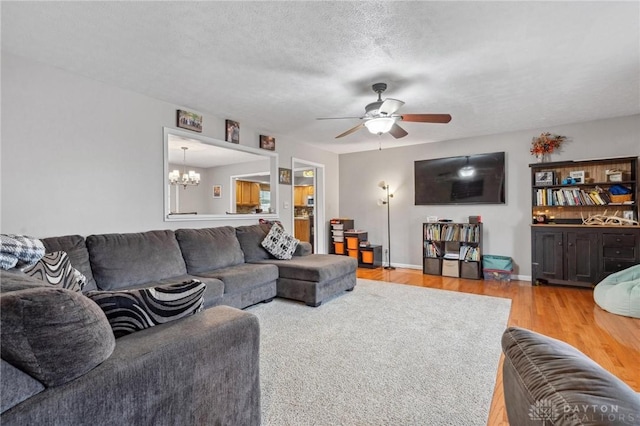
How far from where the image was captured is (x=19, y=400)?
790mm

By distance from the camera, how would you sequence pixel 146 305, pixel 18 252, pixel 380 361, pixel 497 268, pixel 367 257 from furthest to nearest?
pixel 367 257 → pixel 497 268 → pixel 380 361 → pixel 18 252 → pixel 146 305

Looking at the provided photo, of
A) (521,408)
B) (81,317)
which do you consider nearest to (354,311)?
(521,408)

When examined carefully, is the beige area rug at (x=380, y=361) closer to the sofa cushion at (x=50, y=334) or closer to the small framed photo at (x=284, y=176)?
the sofa cushion at (x=50, y=334)

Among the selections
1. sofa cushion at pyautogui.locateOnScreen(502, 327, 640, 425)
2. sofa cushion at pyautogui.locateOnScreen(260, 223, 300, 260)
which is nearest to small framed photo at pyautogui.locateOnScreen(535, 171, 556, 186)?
sofa cushion at pyautogui.locateOnScreen(260, 223, 300, 260)

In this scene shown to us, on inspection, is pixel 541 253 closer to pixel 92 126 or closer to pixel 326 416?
pixel 326 416

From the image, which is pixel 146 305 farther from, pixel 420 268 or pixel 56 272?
pixel 420 268

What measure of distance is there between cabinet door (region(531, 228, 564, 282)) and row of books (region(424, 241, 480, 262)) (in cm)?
78

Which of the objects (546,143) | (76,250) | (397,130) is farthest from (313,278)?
(546,143)

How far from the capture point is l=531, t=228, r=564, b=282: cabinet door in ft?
14.3

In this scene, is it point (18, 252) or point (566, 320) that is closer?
point (18, 252)

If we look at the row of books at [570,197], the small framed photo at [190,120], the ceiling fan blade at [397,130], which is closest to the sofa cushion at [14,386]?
the ceiling fan blade at [397,130]

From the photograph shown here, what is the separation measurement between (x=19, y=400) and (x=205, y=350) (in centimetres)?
53

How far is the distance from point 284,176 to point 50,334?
4.62 m

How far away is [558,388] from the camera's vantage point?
0.71 meters
